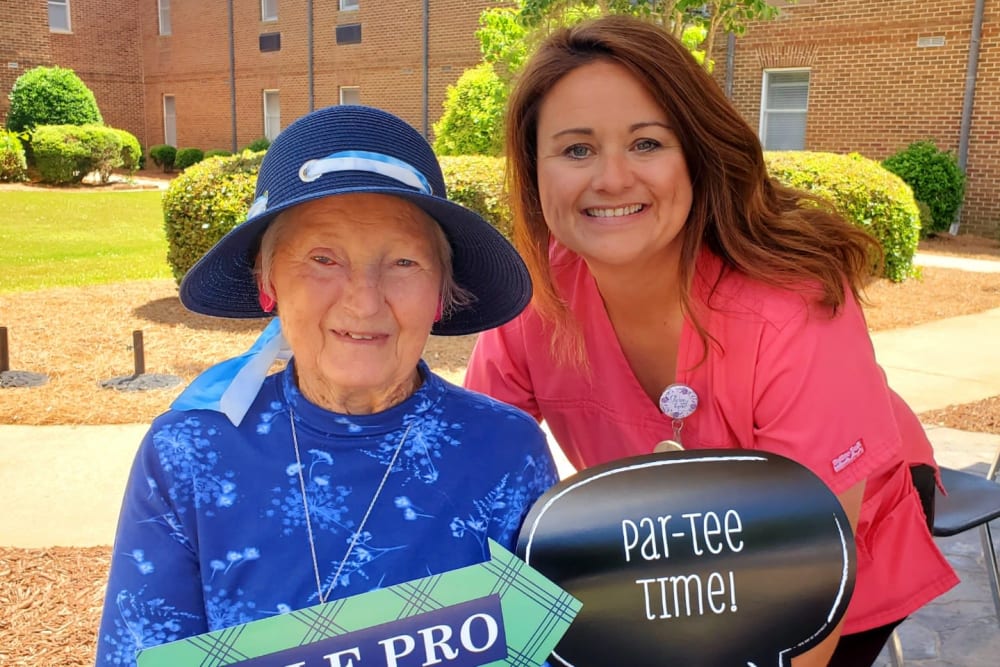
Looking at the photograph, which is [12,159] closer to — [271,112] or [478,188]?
[271,112]

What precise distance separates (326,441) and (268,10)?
28937mm

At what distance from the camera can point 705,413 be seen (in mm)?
1922

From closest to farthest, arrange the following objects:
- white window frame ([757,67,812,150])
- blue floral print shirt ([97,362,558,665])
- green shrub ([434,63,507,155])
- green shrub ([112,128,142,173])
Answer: blue floral print shirt ([97,362,558,665]), green shrub ([434,63,507,155]), white window frame ([757,67,812,150]), green shrub ([112,128,142,173])

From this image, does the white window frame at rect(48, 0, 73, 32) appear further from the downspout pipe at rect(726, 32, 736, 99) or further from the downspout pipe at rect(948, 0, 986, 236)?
the downspout pipe at rect(948, 0, 986, 236)

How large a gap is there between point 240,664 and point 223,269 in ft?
2.44

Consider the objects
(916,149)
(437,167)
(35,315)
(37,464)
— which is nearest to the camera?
(437,167)

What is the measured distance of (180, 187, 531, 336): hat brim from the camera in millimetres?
1508

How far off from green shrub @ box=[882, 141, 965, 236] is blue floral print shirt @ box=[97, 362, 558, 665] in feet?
47.1

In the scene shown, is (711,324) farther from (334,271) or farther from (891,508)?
(334,271)

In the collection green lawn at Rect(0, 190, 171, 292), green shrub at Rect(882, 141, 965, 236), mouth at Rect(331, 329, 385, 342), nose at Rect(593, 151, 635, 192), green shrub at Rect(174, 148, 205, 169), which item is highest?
nose at Rect(593, 151, 635, 192)

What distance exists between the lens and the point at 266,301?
1.64 m

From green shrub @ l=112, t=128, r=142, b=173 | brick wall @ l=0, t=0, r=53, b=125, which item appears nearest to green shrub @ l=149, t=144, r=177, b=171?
green shrub @ l=112, t=128, r=142, b=173

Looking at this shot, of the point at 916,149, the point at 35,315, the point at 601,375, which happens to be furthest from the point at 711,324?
the point at 916,149

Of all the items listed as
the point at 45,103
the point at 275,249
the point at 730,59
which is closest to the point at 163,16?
the point at 45,103
